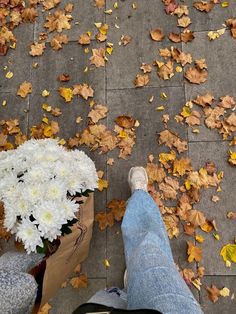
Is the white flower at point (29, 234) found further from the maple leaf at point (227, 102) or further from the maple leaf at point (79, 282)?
the maple leaf at point (227, 102)

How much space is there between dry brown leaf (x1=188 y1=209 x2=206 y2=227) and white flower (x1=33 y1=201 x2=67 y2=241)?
1.25 metres

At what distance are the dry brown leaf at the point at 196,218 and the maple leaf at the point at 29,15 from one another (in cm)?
213

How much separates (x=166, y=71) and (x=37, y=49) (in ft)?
3.61

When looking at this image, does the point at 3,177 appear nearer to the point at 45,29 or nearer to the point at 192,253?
the point at 192,253

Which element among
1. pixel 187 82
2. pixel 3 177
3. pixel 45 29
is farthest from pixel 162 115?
pixel 3 177

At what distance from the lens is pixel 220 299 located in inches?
110

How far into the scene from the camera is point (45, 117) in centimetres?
332

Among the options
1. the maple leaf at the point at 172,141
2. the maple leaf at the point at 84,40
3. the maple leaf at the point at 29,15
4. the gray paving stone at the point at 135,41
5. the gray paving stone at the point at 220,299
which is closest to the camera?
the gray paving stone at the point at 220,299

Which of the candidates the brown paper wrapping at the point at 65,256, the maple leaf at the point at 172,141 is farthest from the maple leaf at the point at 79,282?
the maple leaf at the point at 172,141

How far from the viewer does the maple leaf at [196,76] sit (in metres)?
3.27

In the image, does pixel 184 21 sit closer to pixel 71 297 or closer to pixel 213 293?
pixel 213 293

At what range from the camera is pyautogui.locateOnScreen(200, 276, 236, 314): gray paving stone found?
277 centimetres

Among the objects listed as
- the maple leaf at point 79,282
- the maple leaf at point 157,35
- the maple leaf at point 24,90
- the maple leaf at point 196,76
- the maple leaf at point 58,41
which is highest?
the maple leaf at point 157,35

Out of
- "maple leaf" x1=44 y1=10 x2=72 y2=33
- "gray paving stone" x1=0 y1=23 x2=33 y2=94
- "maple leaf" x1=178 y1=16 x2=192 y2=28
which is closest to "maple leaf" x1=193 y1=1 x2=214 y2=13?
"maple leaf" x1=178 y1=16 x2=192 y2=28
